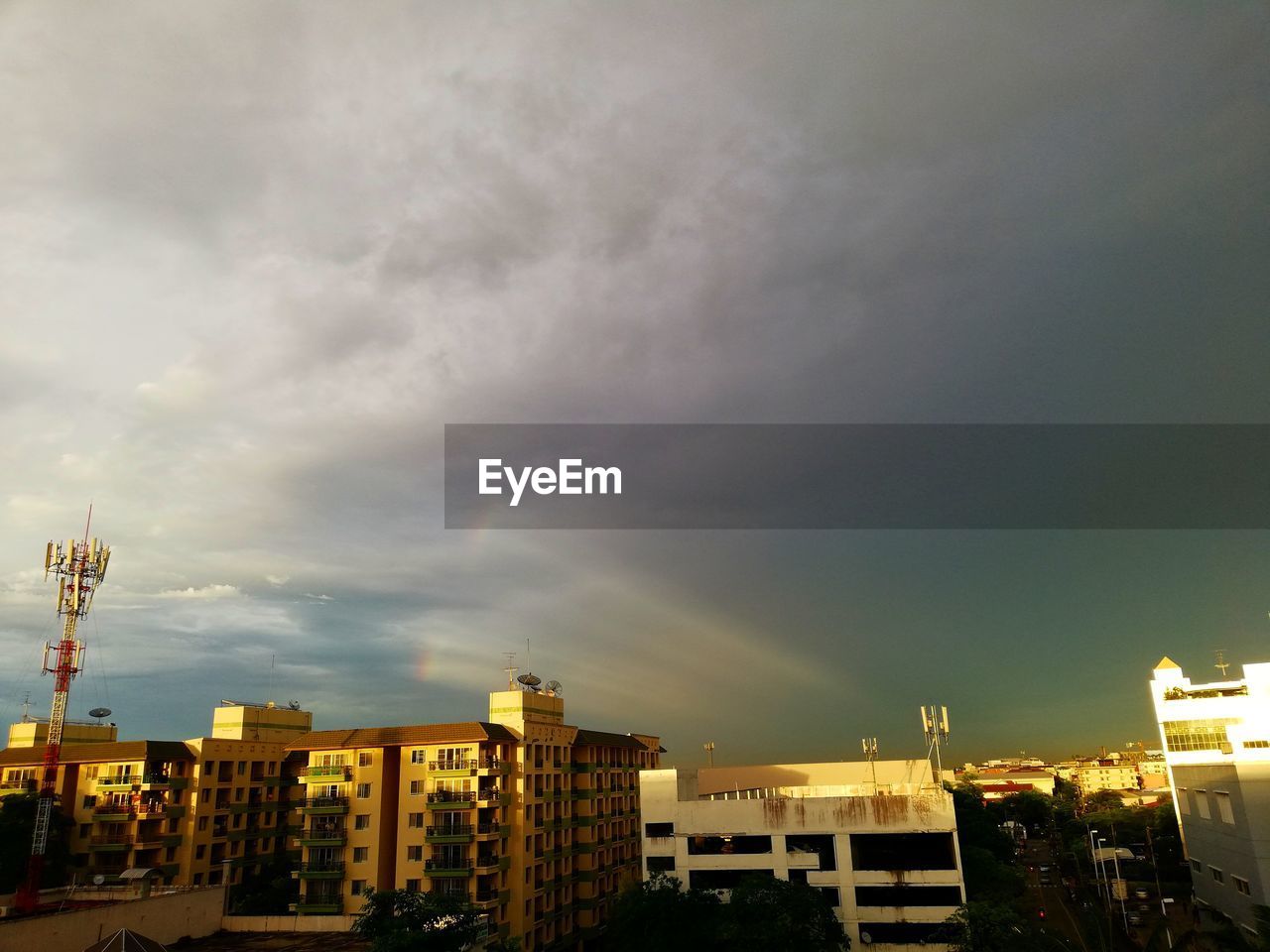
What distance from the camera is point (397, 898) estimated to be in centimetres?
4591

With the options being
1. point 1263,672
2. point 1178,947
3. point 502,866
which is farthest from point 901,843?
point 1263,672

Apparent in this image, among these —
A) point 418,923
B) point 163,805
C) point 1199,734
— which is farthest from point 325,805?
point 1199,734

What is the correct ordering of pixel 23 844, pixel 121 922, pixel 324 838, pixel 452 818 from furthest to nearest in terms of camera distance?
pixel 324 838, pixel 23 844, pixel 452 818, pixel 121 922

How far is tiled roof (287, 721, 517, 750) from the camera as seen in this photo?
202 feet

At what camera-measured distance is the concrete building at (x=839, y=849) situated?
165ft

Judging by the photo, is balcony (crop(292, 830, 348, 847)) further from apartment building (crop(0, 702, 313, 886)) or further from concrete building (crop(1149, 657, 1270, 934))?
concrete building (crop(1149, 657, 1270, 934))

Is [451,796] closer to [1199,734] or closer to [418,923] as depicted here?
[418,923]

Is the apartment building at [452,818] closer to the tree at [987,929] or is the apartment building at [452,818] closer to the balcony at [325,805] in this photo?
the balcony at [325,805]

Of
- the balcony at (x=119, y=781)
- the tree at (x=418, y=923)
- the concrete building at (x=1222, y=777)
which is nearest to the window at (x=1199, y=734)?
the concrete building at (x=1222, y=777)

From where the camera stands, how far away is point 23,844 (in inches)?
2404

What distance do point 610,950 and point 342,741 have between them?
26.8 metres

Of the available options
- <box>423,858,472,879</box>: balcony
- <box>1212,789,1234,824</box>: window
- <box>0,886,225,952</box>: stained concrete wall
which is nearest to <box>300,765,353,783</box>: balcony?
<box>423,858,472,879</box>: balcony

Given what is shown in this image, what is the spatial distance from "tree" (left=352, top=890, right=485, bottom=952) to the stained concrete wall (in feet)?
42.4

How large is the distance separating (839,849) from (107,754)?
202 ft
